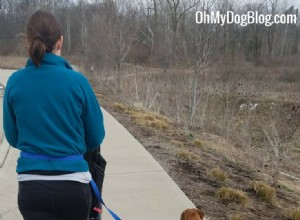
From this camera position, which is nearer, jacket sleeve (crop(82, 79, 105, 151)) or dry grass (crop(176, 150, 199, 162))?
jacket sleeve (crop(82, 79, 105, 151))

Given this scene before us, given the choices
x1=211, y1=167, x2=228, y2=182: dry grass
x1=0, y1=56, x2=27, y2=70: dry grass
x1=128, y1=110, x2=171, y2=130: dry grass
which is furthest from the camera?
x1=0, y1=56, x2=27, y2=70: dry grass

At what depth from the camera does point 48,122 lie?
69.2 inches

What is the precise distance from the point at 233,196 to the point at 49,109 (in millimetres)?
3099

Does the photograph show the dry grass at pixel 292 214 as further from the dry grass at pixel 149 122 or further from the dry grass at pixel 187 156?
the dry grass at pixel 149 122

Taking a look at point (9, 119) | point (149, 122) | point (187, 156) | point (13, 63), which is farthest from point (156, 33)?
point (9, 119)

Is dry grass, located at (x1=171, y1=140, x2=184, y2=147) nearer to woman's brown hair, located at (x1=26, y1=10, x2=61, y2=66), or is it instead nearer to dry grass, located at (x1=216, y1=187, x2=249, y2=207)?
dry grass, located at (x1=216, y1=187, x2=249, y2=207)

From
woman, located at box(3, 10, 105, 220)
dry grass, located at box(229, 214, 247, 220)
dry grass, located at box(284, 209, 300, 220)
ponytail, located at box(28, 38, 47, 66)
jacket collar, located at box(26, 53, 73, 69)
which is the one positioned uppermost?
ponytail, located at box(28, 38, 47, 66)

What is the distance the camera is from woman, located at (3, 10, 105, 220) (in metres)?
1.76

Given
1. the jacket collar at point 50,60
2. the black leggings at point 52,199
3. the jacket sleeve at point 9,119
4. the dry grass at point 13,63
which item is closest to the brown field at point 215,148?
the black leggings at point 52,199

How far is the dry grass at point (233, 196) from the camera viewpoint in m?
4.21

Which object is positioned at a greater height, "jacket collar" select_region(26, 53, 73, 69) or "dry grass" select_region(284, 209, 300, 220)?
"jacket collar" select_region(26, 53, 73, 69)

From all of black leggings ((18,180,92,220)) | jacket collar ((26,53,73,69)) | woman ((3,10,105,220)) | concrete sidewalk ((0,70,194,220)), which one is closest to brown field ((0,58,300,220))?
concrete sidewalk ((0,70,194,220))

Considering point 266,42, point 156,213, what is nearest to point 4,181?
point 156,213

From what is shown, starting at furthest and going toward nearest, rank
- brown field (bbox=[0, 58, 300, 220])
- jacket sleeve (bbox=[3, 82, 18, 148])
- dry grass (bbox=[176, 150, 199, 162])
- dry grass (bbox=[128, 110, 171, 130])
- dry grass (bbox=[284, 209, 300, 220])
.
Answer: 1. dry grass (bbox=[128, 110, 171, 130])
2. dry grass (bbox=[176, 150, 199, 162])
3. brown field (bbox=[0, 58, 300, 220])
4. dry grass (bbox=[284, 209, 300, 220])
5. jacket sleeve (bbox=[3, 82, 18, 148])
